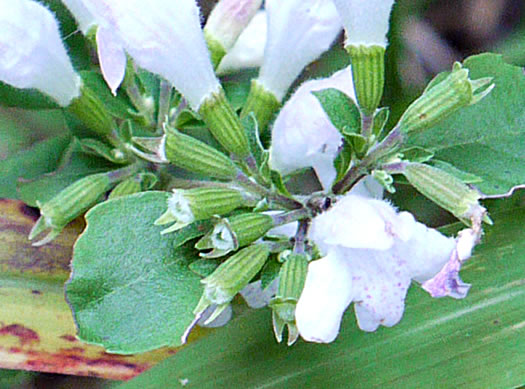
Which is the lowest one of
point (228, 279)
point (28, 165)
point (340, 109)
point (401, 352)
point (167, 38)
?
point (401, 352)

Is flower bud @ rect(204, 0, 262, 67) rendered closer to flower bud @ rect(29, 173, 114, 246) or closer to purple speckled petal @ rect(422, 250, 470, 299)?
flower bud @ rect(29, 173, 114, 246)

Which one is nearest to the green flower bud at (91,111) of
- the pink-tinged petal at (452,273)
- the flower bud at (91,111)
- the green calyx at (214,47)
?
the flower bud at (91,111)

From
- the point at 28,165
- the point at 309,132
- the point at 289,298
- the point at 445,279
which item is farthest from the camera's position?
the point at 28,165

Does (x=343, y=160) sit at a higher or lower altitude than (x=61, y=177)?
higher

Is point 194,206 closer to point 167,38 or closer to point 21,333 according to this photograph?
point 167,38

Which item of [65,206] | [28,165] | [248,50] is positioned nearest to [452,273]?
[65,206]

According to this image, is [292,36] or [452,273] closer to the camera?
[452,273]

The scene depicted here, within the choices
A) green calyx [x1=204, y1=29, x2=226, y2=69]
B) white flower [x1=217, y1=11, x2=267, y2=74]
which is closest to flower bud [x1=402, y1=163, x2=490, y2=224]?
green calyx [x1=204, y1=29, x2=226, y2=69]
